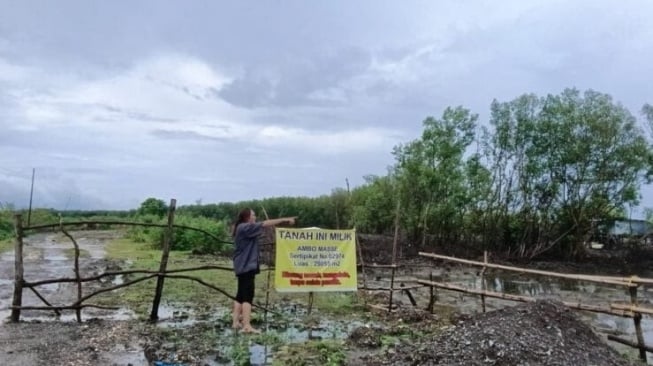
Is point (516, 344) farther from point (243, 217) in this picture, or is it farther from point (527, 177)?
point (527, 177)

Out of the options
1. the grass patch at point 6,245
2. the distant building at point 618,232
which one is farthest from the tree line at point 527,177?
the grass patch at point 6,245

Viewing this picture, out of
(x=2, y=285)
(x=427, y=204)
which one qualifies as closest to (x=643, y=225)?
(x=427, y=204)

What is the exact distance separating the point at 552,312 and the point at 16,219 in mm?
6681

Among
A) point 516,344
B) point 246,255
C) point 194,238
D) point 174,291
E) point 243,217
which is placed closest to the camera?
point 516,344

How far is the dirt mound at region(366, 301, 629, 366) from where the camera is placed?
227 inches

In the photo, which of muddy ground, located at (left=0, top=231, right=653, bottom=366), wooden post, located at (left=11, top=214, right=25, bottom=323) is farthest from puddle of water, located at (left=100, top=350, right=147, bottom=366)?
wooden post, located at (left=11, top=214, right=25, bottom=323)

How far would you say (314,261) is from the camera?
28.6 feet

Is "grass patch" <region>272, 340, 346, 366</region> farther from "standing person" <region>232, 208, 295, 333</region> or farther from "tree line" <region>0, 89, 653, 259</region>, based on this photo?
"tree line" <region>0, 89, 653, 259</region>

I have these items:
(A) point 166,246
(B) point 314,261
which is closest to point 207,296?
(B) point 314,261

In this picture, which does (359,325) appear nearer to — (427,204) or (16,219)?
(16,219)

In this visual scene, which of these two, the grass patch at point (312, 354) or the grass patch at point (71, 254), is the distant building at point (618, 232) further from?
the grass patch at point (312, 354)

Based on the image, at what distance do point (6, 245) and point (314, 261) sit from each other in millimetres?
17960

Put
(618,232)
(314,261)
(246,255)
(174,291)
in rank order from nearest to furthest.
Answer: (246,255) → (314,261) → (174,291) → (618,232)

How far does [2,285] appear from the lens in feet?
39.7
